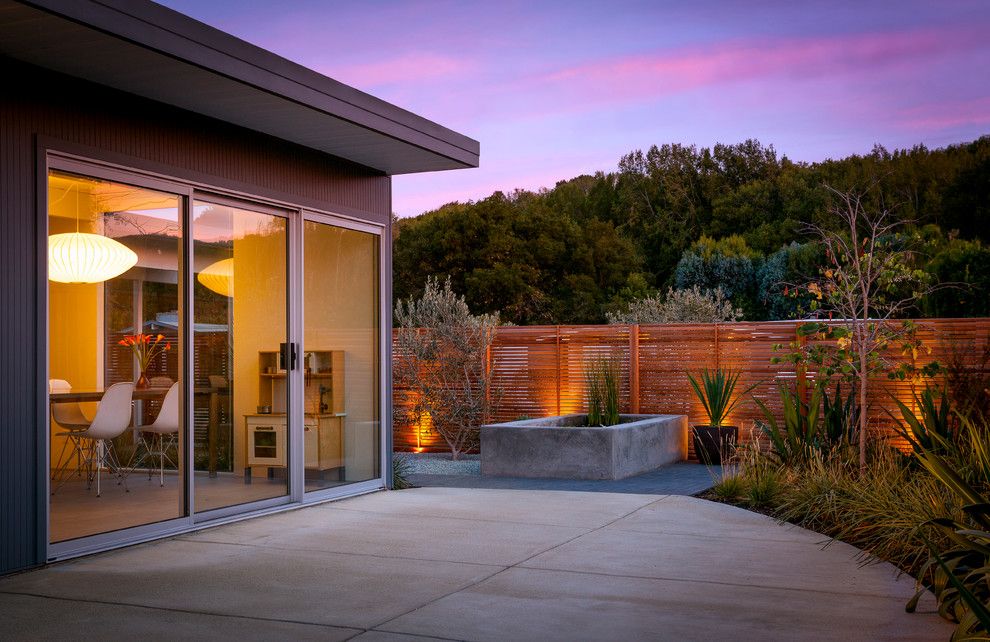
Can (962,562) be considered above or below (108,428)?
below

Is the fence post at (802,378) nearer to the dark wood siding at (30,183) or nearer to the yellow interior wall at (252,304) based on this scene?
the yellow interior wall at (252,304)

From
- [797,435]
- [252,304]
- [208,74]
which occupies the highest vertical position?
→ [208,74]

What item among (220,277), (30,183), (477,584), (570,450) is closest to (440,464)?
(570,450)

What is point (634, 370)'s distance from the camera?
40.8 ft

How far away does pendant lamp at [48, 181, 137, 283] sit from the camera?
19.9 ft

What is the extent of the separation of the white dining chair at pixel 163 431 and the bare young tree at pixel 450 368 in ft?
A: 20.9

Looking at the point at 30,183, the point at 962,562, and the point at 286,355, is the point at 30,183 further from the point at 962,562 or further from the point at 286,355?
the point at 962,562

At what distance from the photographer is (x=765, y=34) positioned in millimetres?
15953

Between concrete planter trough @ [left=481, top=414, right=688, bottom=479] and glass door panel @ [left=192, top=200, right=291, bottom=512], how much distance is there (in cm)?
312

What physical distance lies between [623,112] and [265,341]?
1659 centimetres

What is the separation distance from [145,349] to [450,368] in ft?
22.1

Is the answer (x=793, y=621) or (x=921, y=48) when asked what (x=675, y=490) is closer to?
(x=793, y=621)

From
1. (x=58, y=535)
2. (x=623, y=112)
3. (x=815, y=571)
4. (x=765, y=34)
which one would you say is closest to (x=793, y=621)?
(x=815, y=571)

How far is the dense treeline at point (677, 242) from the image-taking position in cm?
2816
